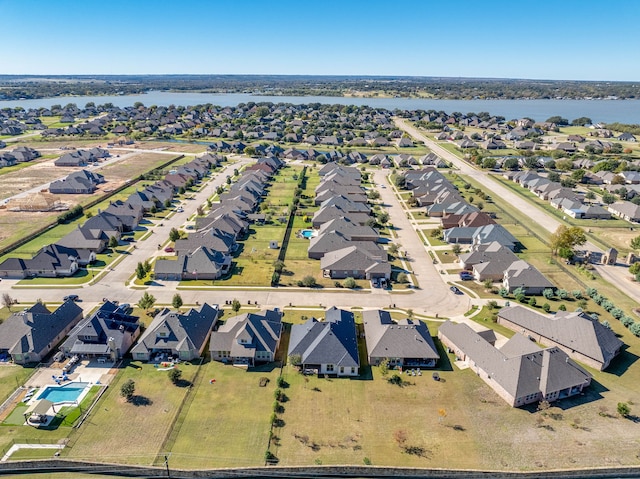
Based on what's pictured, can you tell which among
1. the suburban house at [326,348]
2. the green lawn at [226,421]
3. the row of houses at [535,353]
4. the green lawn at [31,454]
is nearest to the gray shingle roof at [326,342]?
the suburban house at [326,348]

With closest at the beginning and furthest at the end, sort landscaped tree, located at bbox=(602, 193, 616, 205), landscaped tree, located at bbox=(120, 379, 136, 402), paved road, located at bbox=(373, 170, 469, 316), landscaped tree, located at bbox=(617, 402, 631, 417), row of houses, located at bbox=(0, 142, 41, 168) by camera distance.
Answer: landscaped tree, located at bbox=(617, 402, 631, 417) < landscaped tree, located at bbox=(120, 379, 136, 402) < paved road, located at bbox=(373, 170, 469, 316) < landscaped tree, located at bbox=(602, 193, 616, 205) < row of houses, located at bbox=(0, 142, 41, 168)

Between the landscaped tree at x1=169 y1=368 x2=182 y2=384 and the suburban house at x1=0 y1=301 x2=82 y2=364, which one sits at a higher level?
the suburban house at x1=0 y1=301 x2=82 y2=364

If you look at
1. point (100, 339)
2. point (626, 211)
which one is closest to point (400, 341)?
point (100, 339)

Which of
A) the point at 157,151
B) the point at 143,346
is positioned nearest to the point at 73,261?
Answer: the point at 143,346

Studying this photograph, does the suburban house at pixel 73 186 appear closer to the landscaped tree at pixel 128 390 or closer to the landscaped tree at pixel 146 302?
the landscaped tree at pixel 146 302

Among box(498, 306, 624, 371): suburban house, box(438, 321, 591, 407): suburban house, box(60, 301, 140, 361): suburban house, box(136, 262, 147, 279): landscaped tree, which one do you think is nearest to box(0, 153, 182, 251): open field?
box(136, 262, 147, 279): landscaped tree

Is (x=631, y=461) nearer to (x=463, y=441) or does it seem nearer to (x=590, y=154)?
(x=463, y=441)

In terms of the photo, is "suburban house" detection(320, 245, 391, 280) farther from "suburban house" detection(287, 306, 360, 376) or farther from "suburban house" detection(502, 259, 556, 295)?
"suburban house" detection(502, 259, 556, 295)
